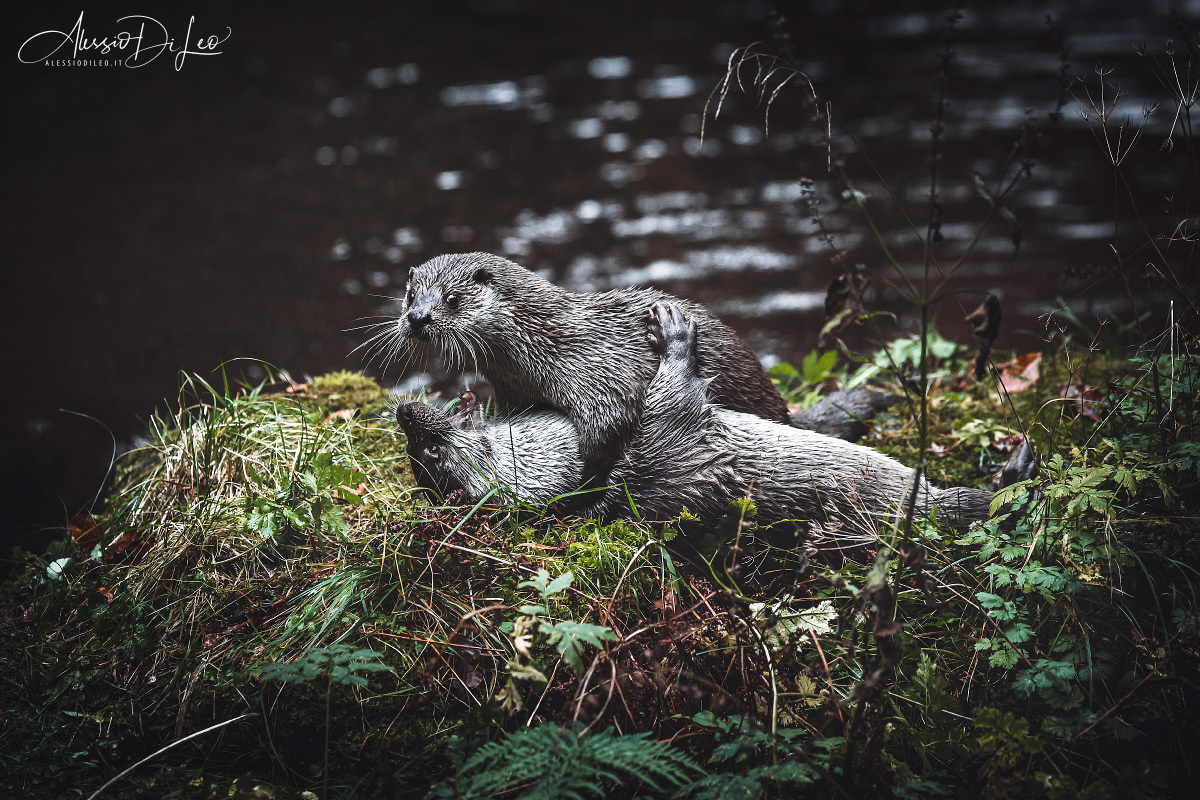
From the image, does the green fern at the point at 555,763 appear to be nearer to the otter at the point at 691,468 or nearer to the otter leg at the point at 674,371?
the otter at the point at 691,468

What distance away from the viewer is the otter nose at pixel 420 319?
11.1ft

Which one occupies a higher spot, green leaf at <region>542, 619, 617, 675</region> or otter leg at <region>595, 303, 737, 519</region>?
otter leg at <region>595, 303, 737, 519</region>

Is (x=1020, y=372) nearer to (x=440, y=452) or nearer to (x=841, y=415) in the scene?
(x=841, y=415)

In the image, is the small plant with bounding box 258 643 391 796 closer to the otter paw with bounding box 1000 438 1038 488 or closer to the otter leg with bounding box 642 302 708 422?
the otter leg with bounding box 642 302 708 422

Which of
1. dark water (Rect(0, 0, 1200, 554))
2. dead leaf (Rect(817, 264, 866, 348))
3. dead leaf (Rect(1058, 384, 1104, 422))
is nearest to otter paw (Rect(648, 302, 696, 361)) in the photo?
dead leaf (Rect(817, 264, 866, 348))

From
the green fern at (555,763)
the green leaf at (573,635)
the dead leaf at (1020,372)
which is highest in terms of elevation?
the dead leaf at (1020,372)

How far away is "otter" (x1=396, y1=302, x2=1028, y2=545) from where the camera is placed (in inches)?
124

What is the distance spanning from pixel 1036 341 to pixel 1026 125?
5036mm

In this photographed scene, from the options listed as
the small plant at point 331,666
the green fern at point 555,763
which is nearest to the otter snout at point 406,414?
the small plant at point 331,666

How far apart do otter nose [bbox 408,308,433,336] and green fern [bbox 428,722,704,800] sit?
1.74m

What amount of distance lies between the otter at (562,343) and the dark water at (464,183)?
2120 mm

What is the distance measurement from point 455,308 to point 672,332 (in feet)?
3.06

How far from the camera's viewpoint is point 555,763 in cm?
213

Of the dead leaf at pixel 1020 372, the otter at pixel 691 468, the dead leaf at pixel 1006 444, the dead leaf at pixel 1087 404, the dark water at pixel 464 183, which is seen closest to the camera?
the otter at pixel 691 468
